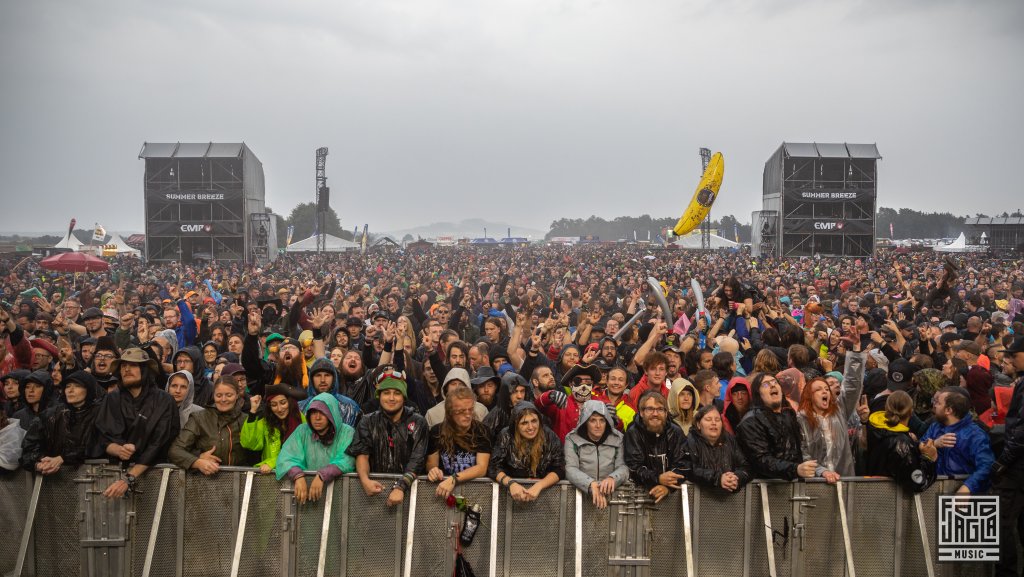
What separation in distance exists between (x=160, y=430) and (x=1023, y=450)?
5.28 meters

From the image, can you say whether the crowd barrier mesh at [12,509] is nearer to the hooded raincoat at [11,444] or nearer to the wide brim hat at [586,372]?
the hooded raincoat at [11,444]

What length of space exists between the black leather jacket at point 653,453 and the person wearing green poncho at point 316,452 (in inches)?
67.4

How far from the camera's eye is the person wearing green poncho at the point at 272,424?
17.5 feet

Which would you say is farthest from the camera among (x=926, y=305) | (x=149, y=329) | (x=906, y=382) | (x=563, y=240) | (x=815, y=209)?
(x=563, y=240)

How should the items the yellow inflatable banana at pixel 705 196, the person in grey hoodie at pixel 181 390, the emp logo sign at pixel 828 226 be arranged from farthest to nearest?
the emp logo sign at pixel 828 226 < the yellow inflatable banana at pixel 705 196 < the person in grey hoodie at pixel 181 390

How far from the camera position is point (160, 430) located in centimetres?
518

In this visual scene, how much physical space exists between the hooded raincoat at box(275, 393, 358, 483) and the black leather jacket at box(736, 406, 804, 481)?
2437mm

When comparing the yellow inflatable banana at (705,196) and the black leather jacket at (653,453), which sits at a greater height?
the yellow inflatable banana at (705,196)

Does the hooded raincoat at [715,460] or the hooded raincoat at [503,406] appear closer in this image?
the hooded raincoat at [715,460]

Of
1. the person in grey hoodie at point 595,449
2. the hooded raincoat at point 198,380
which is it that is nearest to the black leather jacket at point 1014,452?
the person in grey hoodie at point 595,449


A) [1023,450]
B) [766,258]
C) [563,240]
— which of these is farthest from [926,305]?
[563,240]

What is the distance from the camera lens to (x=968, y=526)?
16.5 ft

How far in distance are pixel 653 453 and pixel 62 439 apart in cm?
368

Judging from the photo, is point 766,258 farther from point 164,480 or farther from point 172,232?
point 164,480
